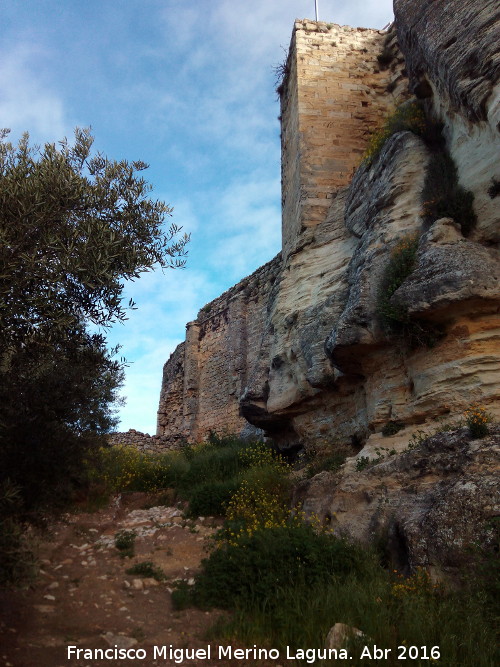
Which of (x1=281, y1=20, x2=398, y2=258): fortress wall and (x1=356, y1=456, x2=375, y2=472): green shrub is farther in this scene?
(x1=281, y1=20, x2=398, y2=258): fortress wall

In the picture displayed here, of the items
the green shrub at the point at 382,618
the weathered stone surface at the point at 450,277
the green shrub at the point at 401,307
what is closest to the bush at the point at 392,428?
the green shrub at the point at 401,307

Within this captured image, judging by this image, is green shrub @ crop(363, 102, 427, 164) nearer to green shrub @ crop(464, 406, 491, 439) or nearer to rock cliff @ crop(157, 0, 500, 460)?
rock cliff @ crop(157, 0, 500, 460)

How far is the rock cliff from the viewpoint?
21.7 ft

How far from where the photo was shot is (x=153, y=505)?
9758 millimetres

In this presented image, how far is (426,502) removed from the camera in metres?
5.21

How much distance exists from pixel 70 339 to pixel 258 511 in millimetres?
3792

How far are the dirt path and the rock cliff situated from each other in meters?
2.93

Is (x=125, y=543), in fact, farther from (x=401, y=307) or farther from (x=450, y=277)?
(x=450, y=277)

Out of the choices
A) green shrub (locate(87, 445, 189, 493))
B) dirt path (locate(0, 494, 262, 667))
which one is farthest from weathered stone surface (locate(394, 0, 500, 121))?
green shrub (locate(87, 445, 189, 493))

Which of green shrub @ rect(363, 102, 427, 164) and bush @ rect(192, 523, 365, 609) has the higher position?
green shrub @ rect(363, 102, 427, 164)

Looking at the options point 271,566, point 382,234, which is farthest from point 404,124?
point 271,566

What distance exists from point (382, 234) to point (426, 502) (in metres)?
4.38

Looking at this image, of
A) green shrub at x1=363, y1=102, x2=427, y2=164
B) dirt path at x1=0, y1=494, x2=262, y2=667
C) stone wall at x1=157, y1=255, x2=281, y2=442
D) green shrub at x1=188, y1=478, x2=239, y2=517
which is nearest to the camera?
dirt path at x1=0, y1=494, x2=262, y2=667

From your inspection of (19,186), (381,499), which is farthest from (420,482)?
(19,186)
